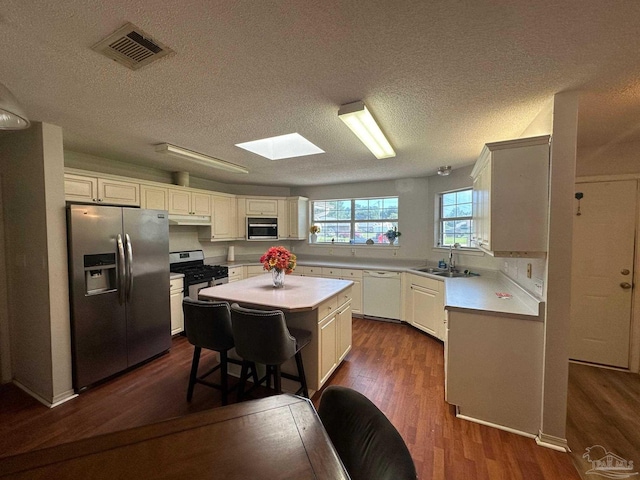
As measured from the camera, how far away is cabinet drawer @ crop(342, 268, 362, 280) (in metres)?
4.33

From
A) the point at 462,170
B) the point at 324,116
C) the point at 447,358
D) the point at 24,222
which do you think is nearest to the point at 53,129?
the point at 24,222

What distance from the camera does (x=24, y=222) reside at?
234 cm

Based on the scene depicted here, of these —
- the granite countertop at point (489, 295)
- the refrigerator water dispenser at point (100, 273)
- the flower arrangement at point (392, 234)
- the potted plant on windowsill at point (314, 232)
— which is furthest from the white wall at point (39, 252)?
the flower arrangement at point (392, 234)

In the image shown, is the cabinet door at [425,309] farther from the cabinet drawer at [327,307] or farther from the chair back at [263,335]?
the chair back at [263,335]

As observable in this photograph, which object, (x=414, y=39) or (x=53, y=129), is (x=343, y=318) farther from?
(x=53, y=129)

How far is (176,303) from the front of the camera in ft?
11.4

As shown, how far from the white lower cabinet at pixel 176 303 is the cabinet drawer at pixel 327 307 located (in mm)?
2170

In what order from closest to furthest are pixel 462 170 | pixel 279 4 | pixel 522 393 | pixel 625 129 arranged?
pixel 279 4, pixel 522 393, pixel 625 129, pixel 462 170

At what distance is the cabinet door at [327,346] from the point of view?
2371mm

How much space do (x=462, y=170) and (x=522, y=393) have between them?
2.90 metres

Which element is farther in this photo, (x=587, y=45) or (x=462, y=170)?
(x=462, y=170)

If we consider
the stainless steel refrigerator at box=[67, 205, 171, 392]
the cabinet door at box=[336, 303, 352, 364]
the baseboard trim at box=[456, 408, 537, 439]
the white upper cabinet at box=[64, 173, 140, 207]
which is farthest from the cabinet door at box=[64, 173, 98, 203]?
the baseboard trim at box=[456, 408, 537, 439]

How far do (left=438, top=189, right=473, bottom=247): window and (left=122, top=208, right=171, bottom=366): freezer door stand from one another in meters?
3.97

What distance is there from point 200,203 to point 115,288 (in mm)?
1889
